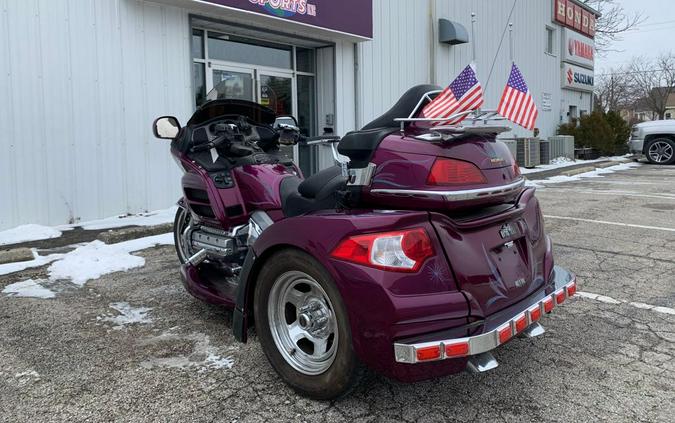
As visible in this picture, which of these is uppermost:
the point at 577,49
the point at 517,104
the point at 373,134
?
the point at 577,49

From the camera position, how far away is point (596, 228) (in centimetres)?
704

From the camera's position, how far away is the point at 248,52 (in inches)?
386

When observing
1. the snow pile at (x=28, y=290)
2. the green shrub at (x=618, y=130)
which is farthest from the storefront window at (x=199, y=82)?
the green shrub at (x=618, y=130)

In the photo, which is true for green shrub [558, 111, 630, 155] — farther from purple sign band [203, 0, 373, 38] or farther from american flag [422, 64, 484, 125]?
american flag [422, 64, 484, 125]

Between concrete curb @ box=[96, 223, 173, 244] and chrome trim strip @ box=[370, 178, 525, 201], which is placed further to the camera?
concrete curb @ box=[96, 223, 173, 244]

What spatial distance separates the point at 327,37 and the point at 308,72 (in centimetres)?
90

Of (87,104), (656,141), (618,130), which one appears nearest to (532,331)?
(87,104)

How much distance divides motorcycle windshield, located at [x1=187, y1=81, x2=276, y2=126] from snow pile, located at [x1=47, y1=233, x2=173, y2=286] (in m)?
1.94

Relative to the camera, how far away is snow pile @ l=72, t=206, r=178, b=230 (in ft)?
23.2

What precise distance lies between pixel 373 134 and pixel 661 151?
17.5m

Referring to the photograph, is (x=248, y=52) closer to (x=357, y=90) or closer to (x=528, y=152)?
(x=357, y=90)

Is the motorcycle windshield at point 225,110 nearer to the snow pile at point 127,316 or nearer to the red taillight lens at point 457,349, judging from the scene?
the snow pile at point 127,316

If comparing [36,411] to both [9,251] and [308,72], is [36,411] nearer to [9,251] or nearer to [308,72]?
[9,251]

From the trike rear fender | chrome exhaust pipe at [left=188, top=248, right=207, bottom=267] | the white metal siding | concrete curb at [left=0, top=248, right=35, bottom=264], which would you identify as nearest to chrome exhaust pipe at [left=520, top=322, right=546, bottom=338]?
the trike rear fender
